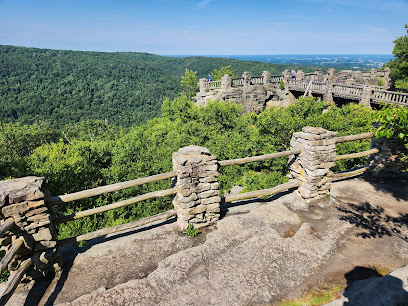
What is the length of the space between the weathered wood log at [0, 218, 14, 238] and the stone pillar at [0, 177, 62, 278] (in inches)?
3.5

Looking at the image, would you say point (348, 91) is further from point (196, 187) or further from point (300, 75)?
point (196, 187)

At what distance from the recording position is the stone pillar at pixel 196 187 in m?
4.98

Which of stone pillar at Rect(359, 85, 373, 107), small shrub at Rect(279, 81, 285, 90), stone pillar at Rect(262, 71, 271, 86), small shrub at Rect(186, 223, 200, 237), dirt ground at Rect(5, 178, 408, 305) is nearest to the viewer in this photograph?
dirt ground at Rect(5, 178, 408, 305)

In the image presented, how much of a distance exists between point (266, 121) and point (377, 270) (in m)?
11.0

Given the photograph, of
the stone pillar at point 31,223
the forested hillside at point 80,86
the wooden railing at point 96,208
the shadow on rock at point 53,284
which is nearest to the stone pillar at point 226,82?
the wooden railing at point 96,208

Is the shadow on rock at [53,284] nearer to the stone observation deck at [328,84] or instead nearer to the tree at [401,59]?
the stone observation deck at [328,84]

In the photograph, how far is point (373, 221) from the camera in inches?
225

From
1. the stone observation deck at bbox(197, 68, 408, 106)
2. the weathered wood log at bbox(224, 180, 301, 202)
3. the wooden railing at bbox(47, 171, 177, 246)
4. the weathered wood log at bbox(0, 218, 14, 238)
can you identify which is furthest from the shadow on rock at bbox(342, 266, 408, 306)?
the stone observation deck at bbox(197, 68, 408, 106)

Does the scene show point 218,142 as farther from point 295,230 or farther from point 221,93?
point 295,230

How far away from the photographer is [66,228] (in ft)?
39.7

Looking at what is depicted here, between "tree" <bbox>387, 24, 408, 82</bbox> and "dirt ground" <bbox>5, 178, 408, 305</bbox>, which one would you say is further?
"tree" <bbox>387, 24, 408, 82</bbox>

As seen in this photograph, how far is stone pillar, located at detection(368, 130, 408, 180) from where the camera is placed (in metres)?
7.36

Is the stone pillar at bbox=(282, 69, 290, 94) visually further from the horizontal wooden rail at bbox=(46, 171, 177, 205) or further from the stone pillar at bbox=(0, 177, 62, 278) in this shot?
the stone pillar at bbox=(0, 177, 62, 278)

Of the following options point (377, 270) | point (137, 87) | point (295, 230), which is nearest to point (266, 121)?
point (295, 230)
